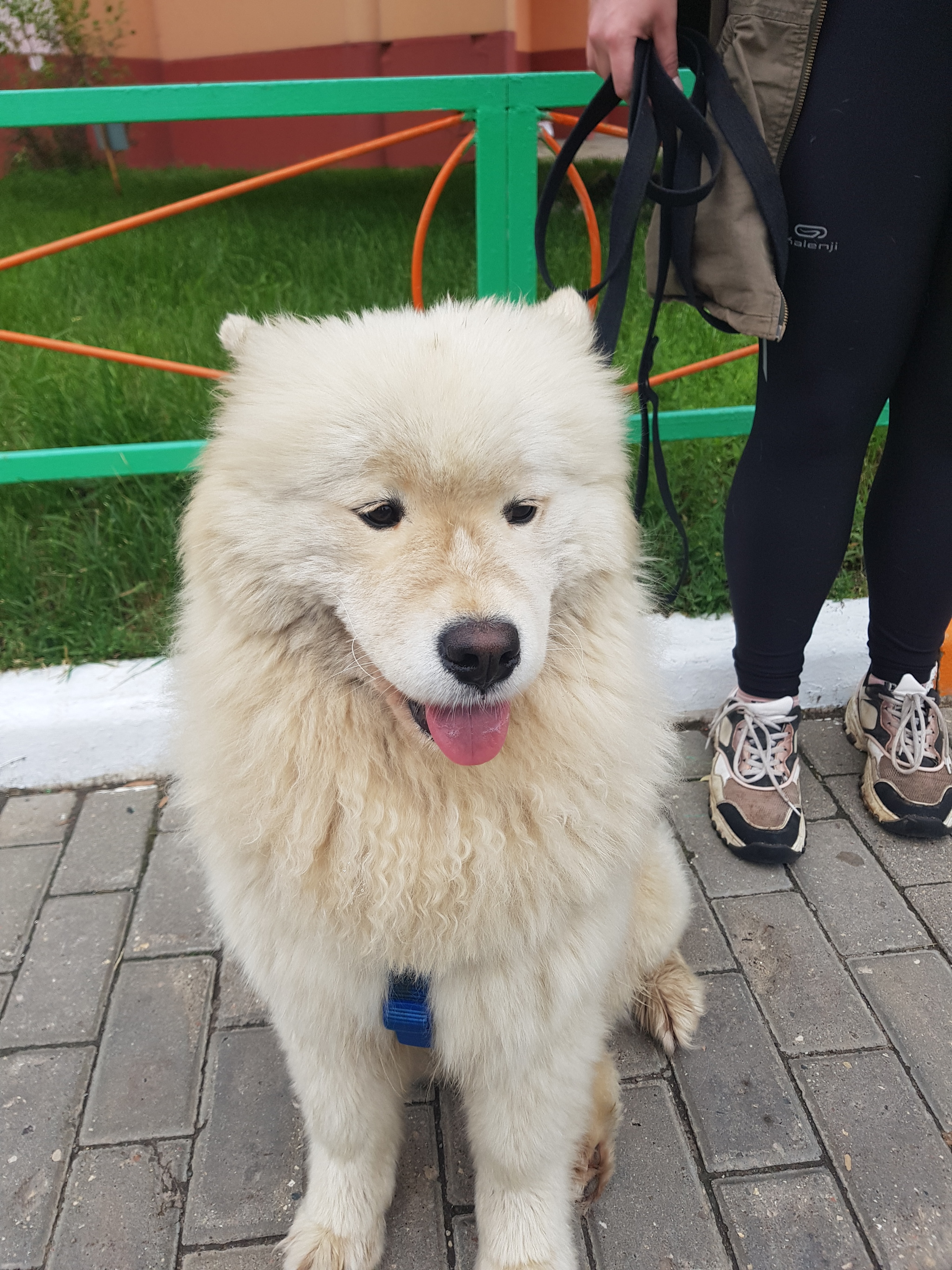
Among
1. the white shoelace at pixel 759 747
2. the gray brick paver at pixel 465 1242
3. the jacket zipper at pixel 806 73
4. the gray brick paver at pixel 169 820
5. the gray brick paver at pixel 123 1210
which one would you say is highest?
the jacket zipper at pixel 806 73

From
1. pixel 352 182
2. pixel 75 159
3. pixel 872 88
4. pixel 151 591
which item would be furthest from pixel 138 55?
pixel 872 88

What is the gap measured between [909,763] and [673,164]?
179cm

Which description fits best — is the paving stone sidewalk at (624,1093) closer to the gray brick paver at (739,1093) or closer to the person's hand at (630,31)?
the gray brick paver at (739,1093)

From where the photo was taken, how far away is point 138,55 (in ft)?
33.1

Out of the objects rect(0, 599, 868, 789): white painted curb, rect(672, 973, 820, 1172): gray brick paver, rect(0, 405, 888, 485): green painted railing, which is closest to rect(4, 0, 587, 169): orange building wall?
rect(0, 405, 888, 485): green painted railing

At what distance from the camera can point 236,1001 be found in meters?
2.11

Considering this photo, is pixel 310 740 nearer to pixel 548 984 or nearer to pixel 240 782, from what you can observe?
pixel 240 782

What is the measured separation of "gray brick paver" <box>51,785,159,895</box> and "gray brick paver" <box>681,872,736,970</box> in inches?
60.6

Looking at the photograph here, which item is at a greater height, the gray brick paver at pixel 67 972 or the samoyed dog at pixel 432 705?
the samoyed dog at pixel 432 705

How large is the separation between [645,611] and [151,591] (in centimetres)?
223

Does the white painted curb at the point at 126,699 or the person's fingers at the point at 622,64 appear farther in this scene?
the white painted curb at the point at 126,699

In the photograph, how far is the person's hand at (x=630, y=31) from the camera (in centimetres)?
166

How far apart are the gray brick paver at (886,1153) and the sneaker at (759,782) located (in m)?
0.63

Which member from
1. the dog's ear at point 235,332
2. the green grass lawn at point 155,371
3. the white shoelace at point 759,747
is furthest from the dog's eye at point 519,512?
the white shoelace at point 759,747
